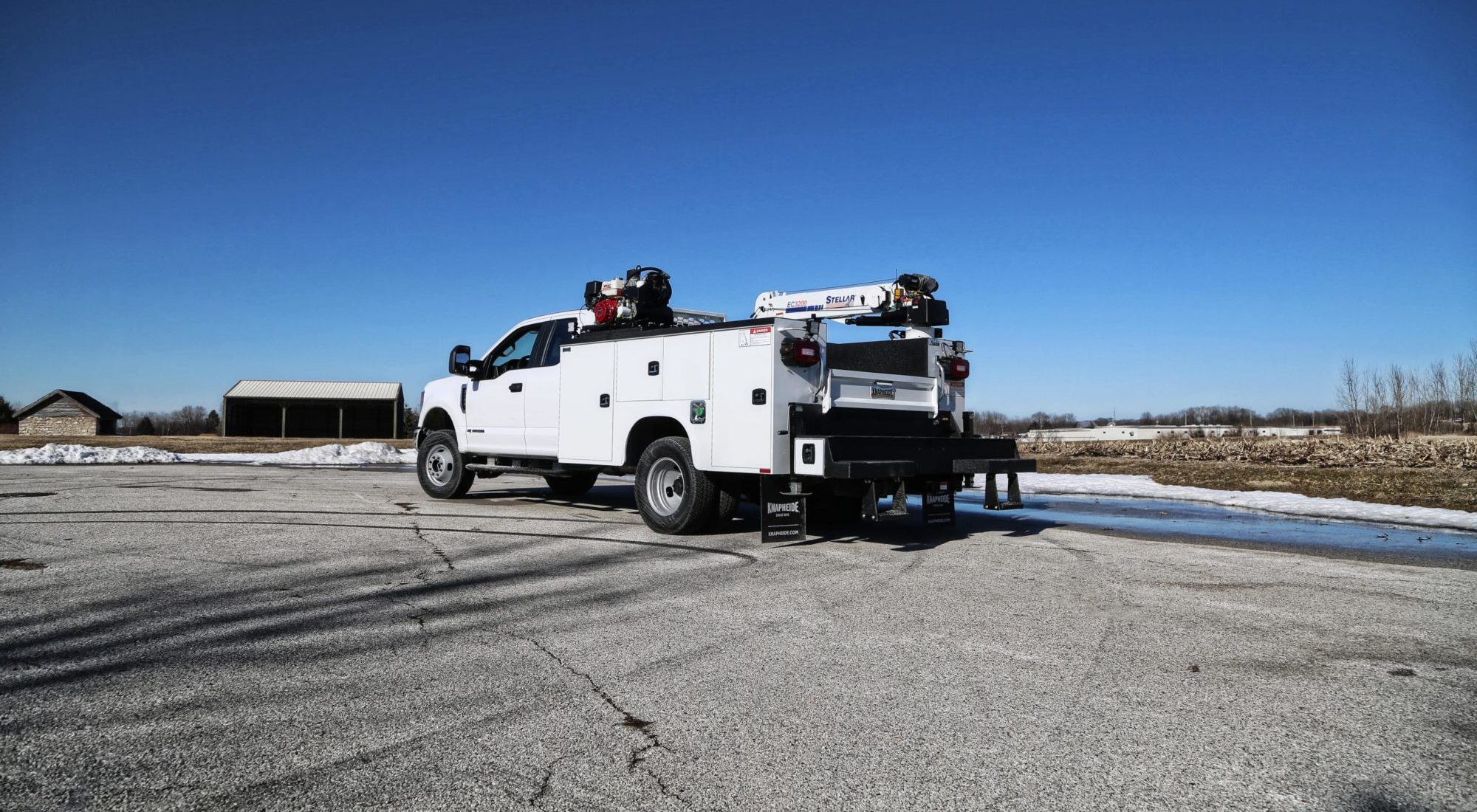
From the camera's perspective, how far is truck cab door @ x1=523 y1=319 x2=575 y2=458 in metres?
11.3

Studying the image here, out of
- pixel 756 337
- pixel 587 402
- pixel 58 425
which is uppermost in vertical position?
pixel 58 425

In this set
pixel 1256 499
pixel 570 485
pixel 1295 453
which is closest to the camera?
pixel 570 485

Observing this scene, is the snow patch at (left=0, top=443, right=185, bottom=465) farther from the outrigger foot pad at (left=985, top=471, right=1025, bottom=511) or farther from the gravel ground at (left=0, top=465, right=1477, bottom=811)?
the outrigger foot pad at (left=985, top=471, right=1025, bottom=511)

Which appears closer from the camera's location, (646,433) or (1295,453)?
(646,433)

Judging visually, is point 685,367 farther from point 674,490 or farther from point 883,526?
point 883,526

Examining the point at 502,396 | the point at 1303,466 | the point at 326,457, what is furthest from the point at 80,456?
the point at 1303,466

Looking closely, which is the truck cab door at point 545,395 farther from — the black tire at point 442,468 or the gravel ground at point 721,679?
the gravel ground at point 721,679

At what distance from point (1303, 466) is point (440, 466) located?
21.0 meters

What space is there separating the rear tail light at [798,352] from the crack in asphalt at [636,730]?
419 centimetres

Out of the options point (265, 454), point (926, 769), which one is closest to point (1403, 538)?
point (926, 769)

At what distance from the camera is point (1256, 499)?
552 inches


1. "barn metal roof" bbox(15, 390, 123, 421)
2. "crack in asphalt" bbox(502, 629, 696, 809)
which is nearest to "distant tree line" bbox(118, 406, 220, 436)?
"barn metal roof" bbox(15, 390, 123, 421)

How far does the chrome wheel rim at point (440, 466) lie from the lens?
43.1 feet

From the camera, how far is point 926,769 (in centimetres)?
324
